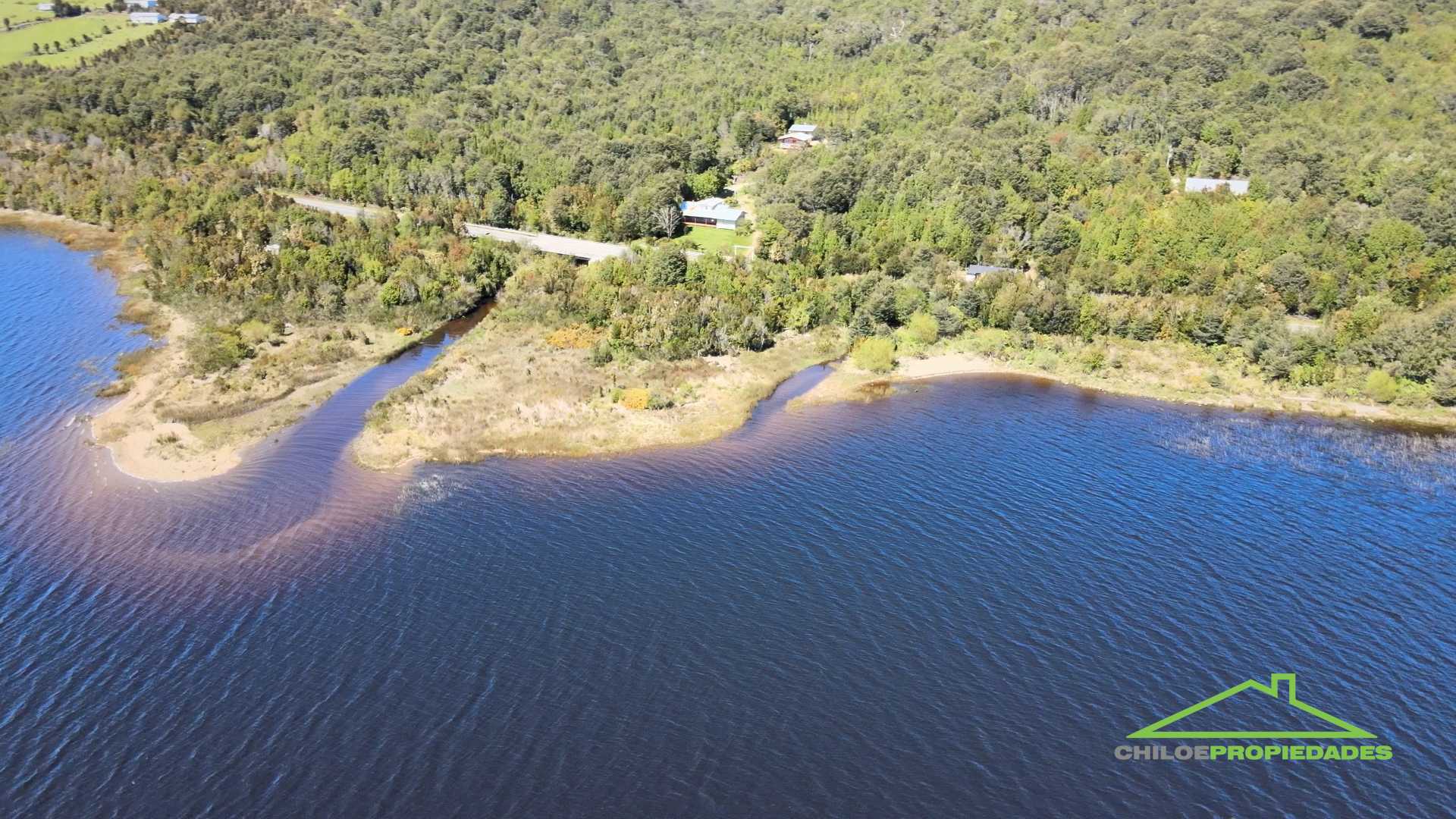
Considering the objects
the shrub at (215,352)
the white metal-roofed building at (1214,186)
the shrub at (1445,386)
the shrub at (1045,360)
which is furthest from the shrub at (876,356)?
the shrub at (215,352)

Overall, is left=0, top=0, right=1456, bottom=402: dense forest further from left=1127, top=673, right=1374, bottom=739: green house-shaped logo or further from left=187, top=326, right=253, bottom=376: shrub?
left=1127, top=673, right=1374, bottom=739: green house-shaped logo

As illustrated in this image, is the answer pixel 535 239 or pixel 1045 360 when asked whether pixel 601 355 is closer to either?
pixel 535 239

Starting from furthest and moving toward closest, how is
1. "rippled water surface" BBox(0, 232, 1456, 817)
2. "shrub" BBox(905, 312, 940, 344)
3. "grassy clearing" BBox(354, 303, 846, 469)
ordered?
"shrub" BBox(905, 312, 940, 344), "grassy clearing" BBox(354, 303, 846, 469), "rippled water surface" BBox(0, 232, 1456, 817)

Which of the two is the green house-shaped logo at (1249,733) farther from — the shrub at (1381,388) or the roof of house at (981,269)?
the roof of house at (981,269)

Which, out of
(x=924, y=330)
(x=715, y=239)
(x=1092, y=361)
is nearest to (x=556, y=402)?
(x=924, y=330)

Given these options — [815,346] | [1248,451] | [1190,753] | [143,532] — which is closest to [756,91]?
[815,346]

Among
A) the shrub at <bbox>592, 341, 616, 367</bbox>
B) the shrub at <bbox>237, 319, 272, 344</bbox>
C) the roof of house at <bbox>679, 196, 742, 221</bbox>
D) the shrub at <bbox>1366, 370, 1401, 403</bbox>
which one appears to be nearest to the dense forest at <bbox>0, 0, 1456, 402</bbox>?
the shrub at <bbox>1366, 370, 1401, 403</bbox>
